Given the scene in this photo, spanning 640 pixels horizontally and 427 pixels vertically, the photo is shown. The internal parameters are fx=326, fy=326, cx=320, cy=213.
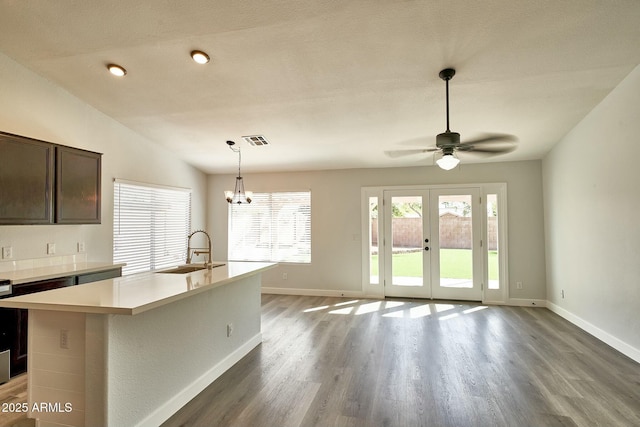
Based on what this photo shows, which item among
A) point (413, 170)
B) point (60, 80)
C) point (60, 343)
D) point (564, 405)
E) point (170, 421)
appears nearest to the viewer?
point (60, 343)

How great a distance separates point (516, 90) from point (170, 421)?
4.24 meters

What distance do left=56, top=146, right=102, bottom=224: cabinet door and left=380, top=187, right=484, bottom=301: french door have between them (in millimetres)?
4384

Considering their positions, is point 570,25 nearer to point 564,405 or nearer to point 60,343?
point 564,405

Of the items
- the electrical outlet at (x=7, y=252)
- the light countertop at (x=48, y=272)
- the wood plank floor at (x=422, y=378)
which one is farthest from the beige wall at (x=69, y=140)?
the wood plank floor at (x=422, y=378)

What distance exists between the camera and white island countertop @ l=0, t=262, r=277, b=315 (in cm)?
182

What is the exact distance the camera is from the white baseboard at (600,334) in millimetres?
3269

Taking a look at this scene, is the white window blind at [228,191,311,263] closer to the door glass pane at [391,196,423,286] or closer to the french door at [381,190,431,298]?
the french door at [381,190,431,298]

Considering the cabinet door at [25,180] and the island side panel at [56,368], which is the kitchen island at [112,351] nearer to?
the island side panel at [56,368]

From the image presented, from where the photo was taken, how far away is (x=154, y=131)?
4738 mm

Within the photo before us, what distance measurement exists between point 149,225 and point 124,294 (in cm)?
349

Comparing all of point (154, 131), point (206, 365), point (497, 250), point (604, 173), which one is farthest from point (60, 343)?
point (497, 250)

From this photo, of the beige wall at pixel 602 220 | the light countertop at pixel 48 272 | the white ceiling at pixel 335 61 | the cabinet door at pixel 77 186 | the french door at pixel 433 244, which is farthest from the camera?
the french door at pixel 433 244

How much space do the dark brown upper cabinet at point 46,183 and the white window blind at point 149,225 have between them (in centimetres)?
73

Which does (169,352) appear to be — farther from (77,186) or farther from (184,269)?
(77,186)
